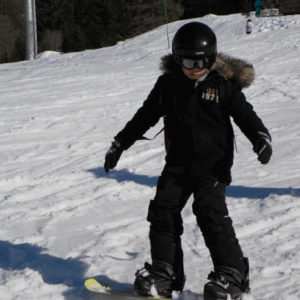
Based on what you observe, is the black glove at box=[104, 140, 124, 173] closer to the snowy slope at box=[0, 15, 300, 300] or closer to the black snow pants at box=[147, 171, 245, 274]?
the black snow pants at box=[147, 171, 245, 274]

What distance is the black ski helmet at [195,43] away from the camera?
241 cm

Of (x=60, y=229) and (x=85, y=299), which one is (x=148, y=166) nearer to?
(x=60, y=229)

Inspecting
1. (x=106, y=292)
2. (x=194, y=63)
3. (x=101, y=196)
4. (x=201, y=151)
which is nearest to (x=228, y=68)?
(x=194, y=63)

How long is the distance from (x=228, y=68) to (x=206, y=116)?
274 mm

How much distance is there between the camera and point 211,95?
242 cm

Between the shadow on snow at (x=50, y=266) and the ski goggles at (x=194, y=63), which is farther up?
the ski goggles at (x=194, y=63)

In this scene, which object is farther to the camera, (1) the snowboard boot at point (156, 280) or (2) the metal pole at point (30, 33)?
(2) the metal pole at point (30, 33)

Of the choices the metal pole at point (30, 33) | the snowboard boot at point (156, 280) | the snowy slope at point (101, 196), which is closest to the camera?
the snowboard boot at point (156, 280)

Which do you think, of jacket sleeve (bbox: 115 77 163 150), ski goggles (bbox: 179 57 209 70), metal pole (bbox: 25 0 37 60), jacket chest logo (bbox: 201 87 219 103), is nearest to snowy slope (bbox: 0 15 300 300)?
jacket sleeve (bbox: 115 77 163 150)

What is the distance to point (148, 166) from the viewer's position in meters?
5.54

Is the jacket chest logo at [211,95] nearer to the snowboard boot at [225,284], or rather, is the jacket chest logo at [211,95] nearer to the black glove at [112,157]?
the black glove at [112,157]

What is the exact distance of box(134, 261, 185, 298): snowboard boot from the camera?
8.04 feet

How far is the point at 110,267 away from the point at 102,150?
3353 mm

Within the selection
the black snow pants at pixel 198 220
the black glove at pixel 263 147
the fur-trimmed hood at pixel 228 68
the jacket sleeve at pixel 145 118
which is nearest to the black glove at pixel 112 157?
the jacket sleeve at pixel 145 118
